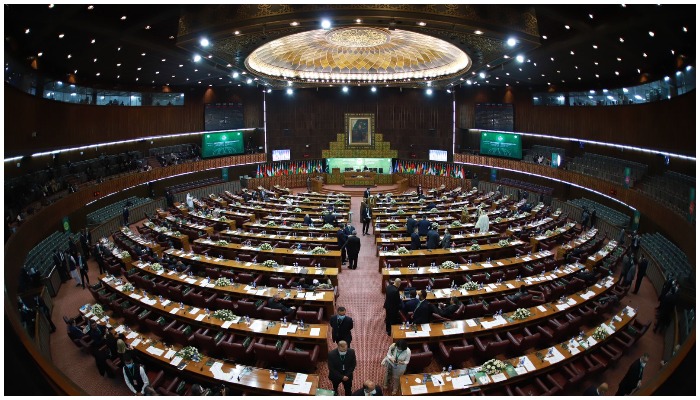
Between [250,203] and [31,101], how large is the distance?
1099 cm

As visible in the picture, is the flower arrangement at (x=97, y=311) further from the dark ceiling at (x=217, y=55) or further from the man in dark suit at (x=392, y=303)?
the man in dark suit at (x=392, y=303)

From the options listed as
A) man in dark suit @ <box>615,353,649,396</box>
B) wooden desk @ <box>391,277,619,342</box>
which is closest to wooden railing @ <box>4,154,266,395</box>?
wooden desk @ <box>391,277,619,342</box>

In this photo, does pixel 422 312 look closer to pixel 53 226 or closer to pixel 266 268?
pixel 266 268

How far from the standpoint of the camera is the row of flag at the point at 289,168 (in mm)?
30234

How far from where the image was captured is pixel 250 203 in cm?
2212

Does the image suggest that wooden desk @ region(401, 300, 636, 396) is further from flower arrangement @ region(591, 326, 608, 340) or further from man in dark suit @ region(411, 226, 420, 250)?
man in dark suit @ region(411, 226, 420, 250)

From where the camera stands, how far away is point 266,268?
476 inches

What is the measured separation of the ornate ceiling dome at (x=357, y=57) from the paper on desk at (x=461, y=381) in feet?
47.9

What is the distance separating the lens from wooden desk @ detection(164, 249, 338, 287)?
459 inches

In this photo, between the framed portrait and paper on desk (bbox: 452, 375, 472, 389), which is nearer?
paper on desk (bbox: 452, 375, 472, 389)

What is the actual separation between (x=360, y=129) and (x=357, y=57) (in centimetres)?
748

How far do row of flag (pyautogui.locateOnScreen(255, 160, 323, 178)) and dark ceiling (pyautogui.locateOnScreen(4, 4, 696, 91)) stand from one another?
1171 centimetres

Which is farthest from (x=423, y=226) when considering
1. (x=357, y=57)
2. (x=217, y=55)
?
(x=357, y=57)

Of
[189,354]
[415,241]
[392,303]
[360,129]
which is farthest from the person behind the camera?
[360,129]
